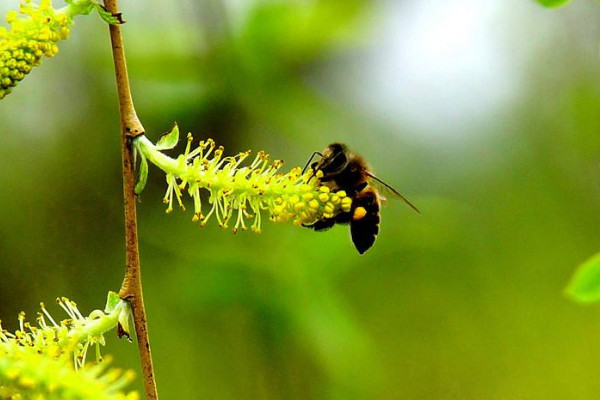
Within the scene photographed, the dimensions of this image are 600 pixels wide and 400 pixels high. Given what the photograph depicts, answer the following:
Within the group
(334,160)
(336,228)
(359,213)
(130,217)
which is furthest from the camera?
(336,228)

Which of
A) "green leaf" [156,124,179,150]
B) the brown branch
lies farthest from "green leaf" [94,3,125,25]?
"green leaf" [156,124,179,150]

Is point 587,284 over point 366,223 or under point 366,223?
under

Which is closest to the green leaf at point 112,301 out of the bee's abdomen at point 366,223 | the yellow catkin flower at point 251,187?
the yellow catkin flower at point 251,187

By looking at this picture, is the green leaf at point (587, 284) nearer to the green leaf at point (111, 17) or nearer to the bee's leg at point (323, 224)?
the bee's leg at point (323, 224)

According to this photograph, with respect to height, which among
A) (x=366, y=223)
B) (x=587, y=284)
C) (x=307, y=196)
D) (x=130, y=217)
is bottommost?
(x=587, y=284)

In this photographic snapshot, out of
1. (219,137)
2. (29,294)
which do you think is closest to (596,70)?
(219,137)

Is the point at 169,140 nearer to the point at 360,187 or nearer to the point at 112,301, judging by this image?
the point at 112,301

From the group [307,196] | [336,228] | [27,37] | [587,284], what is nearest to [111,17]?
[27,37]
